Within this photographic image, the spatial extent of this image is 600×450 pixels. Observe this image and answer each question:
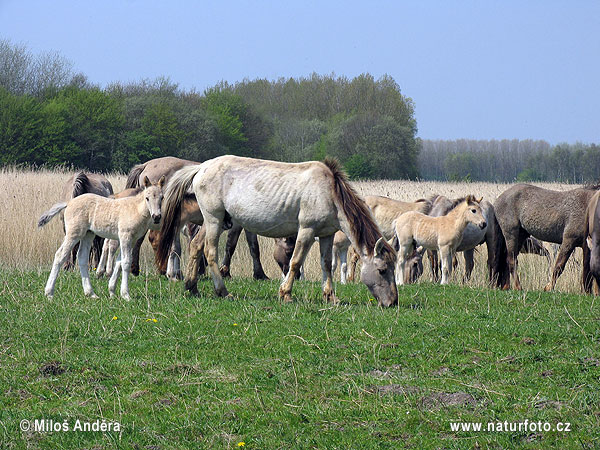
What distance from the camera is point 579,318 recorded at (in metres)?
9.45

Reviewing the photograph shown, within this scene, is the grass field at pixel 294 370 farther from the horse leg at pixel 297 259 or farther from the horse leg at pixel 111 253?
the horse leg at pixel 111 253

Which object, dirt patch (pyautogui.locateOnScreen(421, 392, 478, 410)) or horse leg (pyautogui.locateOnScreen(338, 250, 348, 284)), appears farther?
horse leg (pyautogui.locateOnScreen(338, 250, 348, 284))

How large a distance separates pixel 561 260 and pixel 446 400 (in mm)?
9081

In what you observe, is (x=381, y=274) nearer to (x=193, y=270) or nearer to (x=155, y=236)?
(x=193, y=270)

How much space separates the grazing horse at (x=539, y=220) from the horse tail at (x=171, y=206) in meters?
6.84

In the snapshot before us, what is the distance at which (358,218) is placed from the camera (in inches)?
420

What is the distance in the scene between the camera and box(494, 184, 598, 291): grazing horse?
1478 centimetres

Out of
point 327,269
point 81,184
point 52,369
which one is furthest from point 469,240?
point 52,369

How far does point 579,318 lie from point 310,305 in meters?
3.52

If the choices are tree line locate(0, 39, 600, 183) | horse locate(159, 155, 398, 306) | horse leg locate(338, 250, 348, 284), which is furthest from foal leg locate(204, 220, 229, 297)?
tree line locate(0, 39, 600, 183)

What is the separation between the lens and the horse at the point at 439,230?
47.5 feet

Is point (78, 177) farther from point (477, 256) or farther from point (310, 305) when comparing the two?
point (477, 256)

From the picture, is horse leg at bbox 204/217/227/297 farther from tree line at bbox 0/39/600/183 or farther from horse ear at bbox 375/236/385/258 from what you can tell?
tree line at bbox 0/39/600/183

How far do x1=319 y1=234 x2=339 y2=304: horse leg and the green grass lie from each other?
1.48 feet
